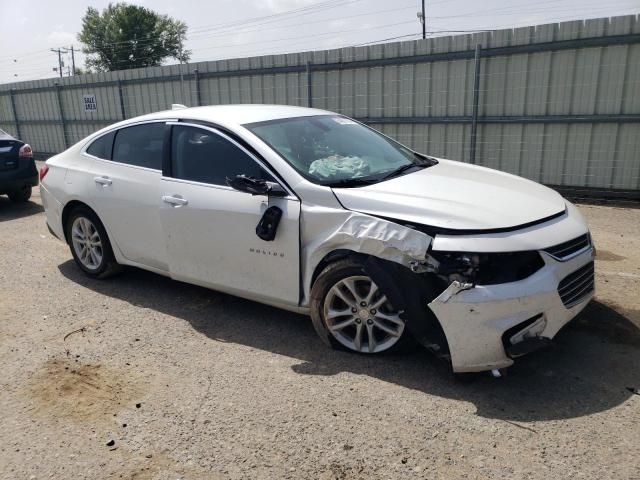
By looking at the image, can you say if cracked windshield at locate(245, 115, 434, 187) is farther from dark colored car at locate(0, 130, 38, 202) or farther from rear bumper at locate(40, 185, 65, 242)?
dark colored car at locate(0, 130, 38, 202)

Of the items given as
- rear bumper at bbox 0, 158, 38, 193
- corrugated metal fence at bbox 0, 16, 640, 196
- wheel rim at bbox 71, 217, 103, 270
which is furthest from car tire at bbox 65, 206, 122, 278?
corrugated metal fence at bbox 0, 16, 640, 196

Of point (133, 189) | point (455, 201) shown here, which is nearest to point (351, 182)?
point (455, 201)

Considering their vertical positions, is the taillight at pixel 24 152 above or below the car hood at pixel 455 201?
below

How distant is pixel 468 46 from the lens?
885 cm

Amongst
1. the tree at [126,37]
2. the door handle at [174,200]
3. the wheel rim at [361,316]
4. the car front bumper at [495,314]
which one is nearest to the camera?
the car front bumper at [495,314]

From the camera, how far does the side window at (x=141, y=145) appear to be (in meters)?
4.50

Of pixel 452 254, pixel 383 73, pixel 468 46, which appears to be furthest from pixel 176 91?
pixel 452 254

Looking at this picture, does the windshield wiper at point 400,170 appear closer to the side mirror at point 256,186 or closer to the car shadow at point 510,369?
the side mirror at point 256,186

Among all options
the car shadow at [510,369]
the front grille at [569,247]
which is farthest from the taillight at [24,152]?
the front grille at [569,247]

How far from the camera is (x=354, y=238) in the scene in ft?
10.9

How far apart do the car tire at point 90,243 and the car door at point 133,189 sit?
0.65ft

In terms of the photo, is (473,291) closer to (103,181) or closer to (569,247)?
(569,247)

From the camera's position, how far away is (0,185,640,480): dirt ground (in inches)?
102

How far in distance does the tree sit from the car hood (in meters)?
61.8
